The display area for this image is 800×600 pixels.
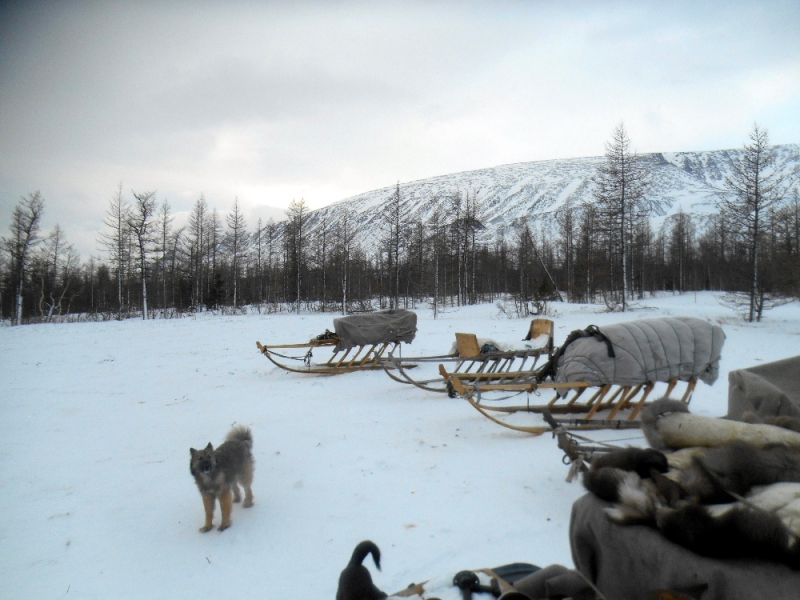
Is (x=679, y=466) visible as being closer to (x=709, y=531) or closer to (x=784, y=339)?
(x=709, y=531)

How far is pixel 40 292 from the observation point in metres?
33.0

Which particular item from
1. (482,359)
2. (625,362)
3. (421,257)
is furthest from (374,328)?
(421,257)

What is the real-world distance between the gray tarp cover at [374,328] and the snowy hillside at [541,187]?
113011mm

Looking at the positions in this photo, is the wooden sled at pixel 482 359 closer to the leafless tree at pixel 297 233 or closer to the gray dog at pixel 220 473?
the gray dog at pixel 220 473

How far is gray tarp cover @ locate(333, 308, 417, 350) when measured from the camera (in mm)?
9938

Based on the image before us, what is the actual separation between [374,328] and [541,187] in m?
159

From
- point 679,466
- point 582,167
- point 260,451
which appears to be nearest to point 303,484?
point 260,451

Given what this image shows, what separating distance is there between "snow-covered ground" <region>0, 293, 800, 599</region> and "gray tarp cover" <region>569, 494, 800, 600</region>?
0.77 m

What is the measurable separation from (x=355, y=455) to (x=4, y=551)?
311 centimetres

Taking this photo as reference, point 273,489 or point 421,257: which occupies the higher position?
point 421,257

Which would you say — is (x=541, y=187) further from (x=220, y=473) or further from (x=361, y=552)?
(x=361, y=552)

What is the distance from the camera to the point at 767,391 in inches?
131

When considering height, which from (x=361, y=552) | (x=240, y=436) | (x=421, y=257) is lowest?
(x=240, y=436)

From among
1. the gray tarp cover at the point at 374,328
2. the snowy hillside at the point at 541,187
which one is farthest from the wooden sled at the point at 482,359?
the snowy hillside at the point at 541,187
